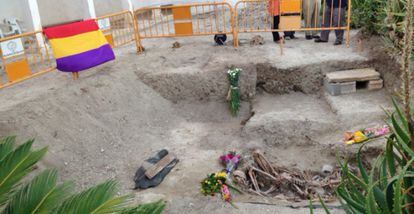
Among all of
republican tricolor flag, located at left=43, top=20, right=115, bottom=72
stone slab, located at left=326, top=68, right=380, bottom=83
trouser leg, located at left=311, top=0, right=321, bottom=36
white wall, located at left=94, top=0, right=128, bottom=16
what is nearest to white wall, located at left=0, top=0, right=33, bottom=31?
white wall, located at left=94, top=0, right=128, bottom=16

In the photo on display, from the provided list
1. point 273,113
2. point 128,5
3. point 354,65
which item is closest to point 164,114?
point 273,113

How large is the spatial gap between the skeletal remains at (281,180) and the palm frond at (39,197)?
3.20m

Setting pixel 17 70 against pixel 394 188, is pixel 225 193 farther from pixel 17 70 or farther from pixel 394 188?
pixel 17 70

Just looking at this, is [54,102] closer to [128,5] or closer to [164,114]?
[164,114]

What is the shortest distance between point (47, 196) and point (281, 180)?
12.6 ft

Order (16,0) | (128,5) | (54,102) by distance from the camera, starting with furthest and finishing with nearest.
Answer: (128,5), (16,0), (54,102)

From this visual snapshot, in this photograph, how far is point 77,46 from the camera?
784 centimetres

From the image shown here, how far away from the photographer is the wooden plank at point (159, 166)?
236 inches

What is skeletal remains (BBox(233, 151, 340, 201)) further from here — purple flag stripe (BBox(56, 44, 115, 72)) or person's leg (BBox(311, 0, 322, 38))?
person's leg (BBox(311, 0, 322, 38))

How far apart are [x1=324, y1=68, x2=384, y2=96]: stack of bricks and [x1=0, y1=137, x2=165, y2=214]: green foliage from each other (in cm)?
570

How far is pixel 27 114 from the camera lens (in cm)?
649

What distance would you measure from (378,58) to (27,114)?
263 inches

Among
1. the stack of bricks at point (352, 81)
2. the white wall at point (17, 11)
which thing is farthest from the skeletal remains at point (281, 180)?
the white wall at point (17, 11)

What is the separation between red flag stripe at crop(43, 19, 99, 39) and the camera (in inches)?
294
